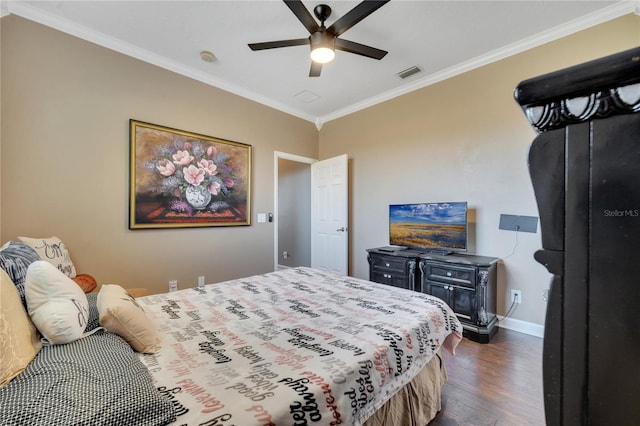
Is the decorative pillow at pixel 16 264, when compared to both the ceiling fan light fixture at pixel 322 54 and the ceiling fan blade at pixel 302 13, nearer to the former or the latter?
the ceiling fan blade at pixel 302 13

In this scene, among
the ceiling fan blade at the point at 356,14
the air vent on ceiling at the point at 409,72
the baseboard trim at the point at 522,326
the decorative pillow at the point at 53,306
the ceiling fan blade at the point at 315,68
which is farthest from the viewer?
the air vent on ceiling at the point at 409,72

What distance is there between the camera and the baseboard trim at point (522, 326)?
2.58 metres

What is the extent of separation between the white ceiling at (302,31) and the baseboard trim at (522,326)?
9.05 ft

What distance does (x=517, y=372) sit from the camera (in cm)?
202

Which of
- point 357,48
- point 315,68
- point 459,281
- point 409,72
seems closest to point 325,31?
point 357,48

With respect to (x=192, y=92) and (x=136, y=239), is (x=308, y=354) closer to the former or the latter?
(x=136, y=239)

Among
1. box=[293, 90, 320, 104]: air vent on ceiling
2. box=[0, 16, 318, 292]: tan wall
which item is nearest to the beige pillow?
box=[0, 16, 318, 292]: tan wall

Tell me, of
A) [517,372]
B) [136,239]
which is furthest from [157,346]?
[517,372]

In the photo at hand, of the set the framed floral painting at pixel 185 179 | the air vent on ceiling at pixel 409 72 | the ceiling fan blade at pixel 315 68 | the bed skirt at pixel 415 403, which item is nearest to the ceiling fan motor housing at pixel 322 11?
the ceiling fan blade at pixel 315 68

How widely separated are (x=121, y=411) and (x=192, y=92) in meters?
3.35

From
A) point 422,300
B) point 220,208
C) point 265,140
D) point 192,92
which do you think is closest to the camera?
point 422,300

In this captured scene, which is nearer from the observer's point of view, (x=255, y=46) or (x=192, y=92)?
(x=255, y=46)

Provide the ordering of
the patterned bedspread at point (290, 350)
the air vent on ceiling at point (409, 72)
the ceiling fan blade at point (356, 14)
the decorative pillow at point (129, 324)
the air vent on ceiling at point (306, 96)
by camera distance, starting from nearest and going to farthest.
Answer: the patterned bedspread at point (290, 350), the decorative pillow at point (129, 324), the ceiling fan blade at point (356, 14), the air vent on ceiling at point (409, 72), the air vent on ceiling at point (306, 96)

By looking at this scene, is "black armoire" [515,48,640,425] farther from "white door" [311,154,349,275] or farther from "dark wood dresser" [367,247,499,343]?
"white door" [311,154,349,275]
